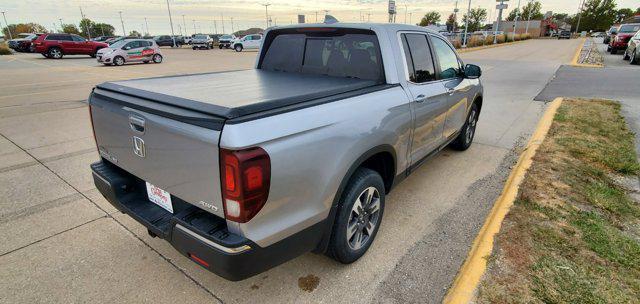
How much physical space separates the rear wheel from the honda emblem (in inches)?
1165

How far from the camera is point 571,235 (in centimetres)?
296

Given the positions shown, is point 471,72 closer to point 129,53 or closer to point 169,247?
point 169,247

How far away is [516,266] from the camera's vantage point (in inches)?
103

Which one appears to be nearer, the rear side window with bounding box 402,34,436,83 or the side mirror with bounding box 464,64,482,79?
the rear side window with bounding box 402,34,436,83

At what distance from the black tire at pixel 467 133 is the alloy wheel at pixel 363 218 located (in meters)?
2.65

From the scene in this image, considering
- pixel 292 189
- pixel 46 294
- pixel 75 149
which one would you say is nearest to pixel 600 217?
pixel 292 189

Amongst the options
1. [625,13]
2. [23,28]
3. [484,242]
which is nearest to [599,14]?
[625,13]

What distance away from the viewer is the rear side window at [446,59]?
3.95 meters

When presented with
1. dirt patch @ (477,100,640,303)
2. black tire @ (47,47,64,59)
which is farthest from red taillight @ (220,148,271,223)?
black tire @ (47,47,64,59)

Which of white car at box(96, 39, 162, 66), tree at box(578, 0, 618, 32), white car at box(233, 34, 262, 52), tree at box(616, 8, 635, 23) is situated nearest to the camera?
white car at box(96, 39, 162, 66)

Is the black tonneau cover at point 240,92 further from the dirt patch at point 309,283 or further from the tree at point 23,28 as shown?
the tree at point 23,28

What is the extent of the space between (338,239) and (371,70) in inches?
60.1

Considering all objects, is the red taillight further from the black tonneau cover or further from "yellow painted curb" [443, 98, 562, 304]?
"yellow painted curb" [443, 98, 562, 304]

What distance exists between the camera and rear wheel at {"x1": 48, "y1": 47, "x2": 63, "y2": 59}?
2508cm
